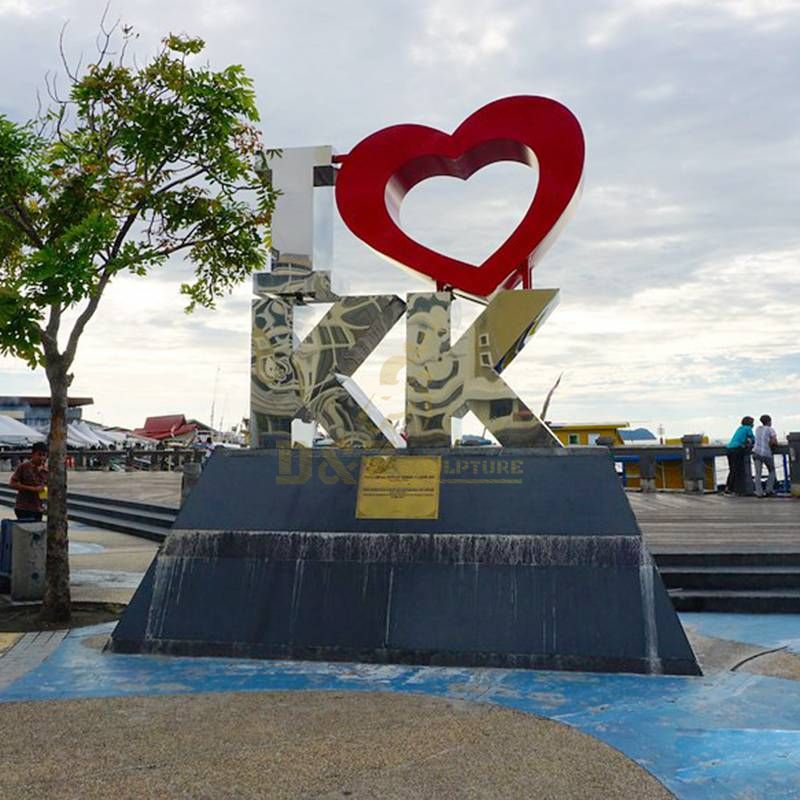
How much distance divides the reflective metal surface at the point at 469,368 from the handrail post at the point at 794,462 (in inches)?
489

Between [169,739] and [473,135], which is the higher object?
[473,135]

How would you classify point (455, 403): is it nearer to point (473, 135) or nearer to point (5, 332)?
point (473, 135)

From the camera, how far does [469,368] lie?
8484 mm

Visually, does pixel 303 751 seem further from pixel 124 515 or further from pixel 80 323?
pixel 124 515

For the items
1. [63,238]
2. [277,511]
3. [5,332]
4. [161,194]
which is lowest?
[277,511]

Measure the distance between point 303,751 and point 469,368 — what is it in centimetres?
444

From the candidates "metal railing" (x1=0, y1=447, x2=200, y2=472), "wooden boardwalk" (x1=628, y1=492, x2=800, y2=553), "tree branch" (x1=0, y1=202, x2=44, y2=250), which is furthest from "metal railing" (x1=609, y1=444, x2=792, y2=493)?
"metal railing" (x1=0, y1=447, x2=200, y2=472)

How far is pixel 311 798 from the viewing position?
425 centimetres

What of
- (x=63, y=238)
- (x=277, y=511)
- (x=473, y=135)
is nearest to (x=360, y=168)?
(x=473, y=135)

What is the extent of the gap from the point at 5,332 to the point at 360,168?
3926 millimetres

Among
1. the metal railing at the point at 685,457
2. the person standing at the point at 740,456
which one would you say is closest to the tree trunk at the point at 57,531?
the metal railing at the point at 685,457

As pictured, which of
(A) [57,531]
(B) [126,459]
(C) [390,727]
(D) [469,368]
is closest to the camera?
(C) [390,727]

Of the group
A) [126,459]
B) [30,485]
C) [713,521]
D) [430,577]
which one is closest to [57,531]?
[30,485]

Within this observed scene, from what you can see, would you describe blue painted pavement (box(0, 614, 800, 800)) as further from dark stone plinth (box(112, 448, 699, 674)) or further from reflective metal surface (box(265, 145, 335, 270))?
reflective metal surface (box(265, 145, 335, 270))
